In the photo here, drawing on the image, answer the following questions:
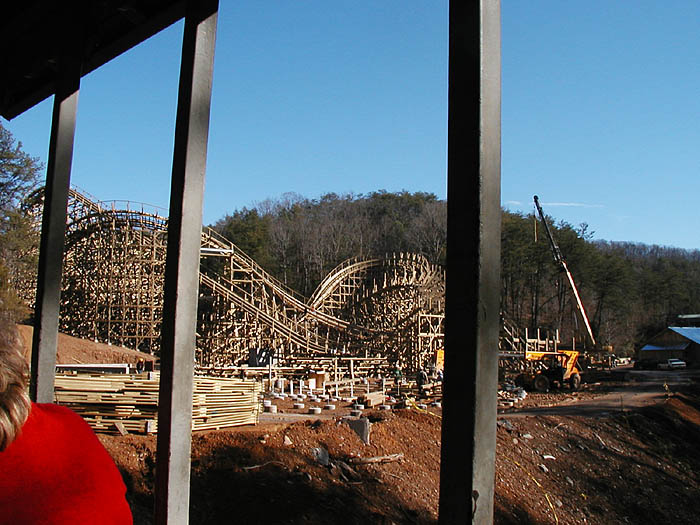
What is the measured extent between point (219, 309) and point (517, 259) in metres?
32.4

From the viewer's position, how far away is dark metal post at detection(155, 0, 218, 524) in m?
2.34

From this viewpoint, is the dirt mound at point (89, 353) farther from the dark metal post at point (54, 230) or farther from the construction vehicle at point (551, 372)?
the dark metal post at point (54, 230)

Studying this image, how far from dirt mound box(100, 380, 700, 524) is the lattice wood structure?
41.4ft

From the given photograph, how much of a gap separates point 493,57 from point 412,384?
17.7 m

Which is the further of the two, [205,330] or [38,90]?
[205,330]

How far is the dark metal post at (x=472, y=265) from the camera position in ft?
4.86

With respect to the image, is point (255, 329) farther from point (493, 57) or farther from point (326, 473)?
point (493, 57)

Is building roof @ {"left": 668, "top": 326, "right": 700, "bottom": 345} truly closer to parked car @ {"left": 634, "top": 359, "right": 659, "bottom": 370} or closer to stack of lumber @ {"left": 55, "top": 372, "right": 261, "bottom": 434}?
parked car @ {"left": 634, "top": 359, "right": 659, "bottom": 370}

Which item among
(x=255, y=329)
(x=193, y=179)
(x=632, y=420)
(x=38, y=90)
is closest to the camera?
(x=193, y=179)

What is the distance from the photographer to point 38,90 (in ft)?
14.1

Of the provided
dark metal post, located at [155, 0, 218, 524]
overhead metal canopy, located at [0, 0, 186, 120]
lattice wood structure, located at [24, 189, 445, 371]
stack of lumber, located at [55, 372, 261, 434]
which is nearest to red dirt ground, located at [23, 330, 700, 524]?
stack of lumber, located at [55, 372, 261, 434]

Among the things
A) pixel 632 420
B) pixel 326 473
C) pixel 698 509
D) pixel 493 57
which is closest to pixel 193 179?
pixel 493 57

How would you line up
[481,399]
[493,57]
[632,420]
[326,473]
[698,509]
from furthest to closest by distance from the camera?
1. [632,420]
2. [698,509]
3. [326,473]
4. [493,57]
5. [481,399]

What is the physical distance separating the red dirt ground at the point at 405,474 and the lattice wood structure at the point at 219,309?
12.6 m
